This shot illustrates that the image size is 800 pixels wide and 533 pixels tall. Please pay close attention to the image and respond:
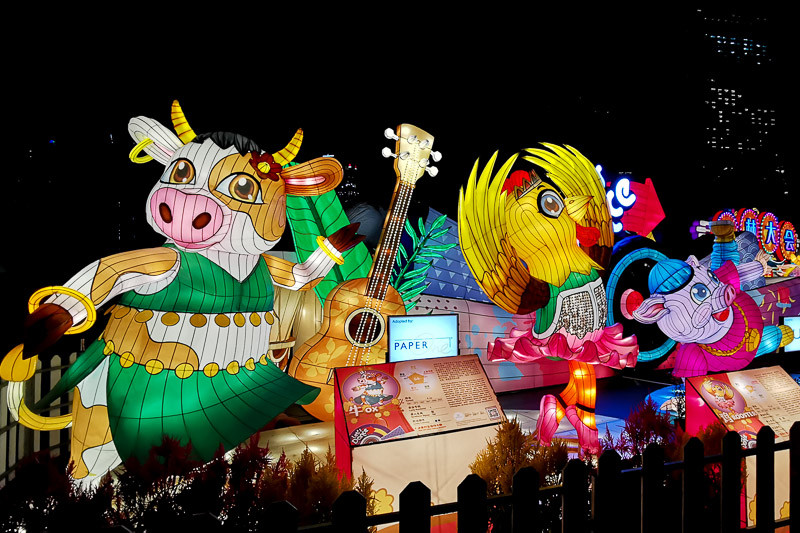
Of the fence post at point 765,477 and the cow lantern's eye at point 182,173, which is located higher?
the cow lantern's eye at point 182,173

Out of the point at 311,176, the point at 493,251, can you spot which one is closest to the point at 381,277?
the point at 493,251

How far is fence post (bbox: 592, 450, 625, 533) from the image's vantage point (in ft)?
6.28

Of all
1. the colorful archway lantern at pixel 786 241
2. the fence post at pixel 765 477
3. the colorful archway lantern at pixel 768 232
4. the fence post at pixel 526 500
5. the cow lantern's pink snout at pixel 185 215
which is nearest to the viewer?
the fence post at pixel 526 500

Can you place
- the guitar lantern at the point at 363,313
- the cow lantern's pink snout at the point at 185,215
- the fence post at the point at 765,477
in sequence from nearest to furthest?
the fence post at the point at 765,477
the cow lantern's pink snout at the point at 185,215
the guitar lantern at the point at 363,313

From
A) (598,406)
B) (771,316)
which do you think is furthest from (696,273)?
(771,316)

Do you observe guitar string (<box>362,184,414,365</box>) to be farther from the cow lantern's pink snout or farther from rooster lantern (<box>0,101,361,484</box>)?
the cow lantern's pink snout

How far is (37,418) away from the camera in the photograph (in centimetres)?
318

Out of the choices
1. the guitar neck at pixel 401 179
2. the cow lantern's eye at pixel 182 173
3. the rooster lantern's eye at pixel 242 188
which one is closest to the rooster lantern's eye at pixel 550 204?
the guitar neck at pixel 401 179

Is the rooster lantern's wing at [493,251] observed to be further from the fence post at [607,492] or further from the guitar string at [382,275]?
the fence post at [607,492]

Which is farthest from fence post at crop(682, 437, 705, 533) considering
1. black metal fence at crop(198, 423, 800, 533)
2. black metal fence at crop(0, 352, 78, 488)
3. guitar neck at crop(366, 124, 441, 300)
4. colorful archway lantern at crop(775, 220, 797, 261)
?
colorful archway lantern at crop(775, 220, 797, 261)

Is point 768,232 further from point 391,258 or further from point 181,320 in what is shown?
point 181,320

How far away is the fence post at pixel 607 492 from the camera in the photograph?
1.91 m

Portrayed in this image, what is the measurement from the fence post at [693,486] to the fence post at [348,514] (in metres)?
1.40

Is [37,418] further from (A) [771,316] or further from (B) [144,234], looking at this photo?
(A) [771,316]
